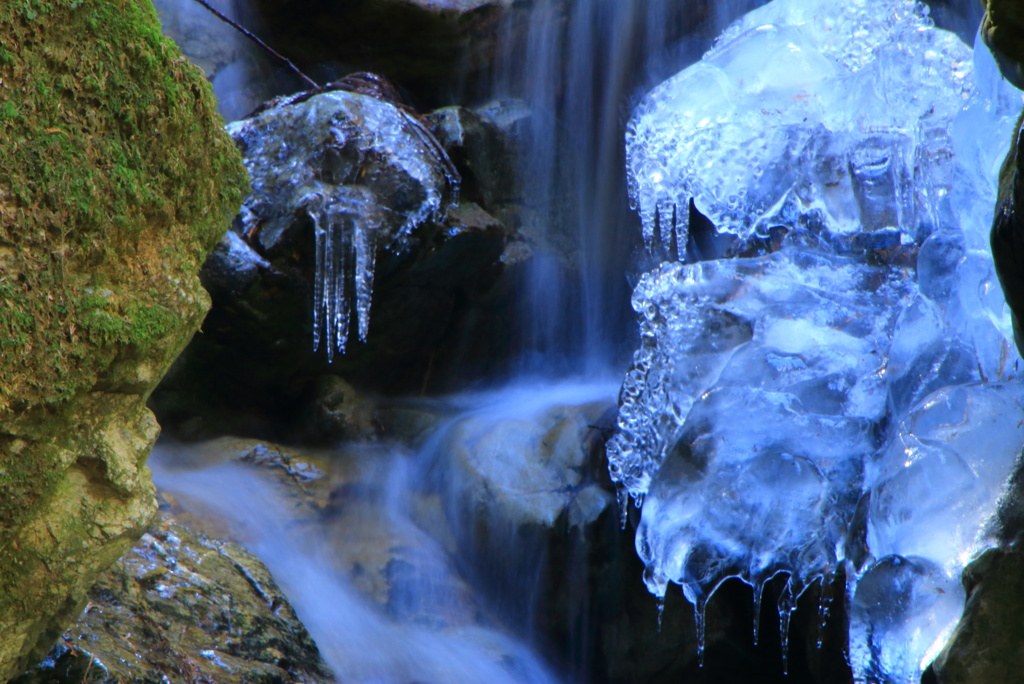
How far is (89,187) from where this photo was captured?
81.0 inches

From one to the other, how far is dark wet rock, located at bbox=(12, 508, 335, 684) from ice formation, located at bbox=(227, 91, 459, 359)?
170 centimetres

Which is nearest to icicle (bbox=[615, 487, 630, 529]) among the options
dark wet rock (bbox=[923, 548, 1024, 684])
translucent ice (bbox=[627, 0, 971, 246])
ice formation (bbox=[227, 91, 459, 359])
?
translucent ice (bbox=[627, 0, 971, 246])

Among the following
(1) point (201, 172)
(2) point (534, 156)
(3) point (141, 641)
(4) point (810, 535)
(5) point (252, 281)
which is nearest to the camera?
(1) point (201, 172)

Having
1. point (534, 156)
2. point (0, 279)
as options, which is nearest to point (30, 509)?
point (0, 279)

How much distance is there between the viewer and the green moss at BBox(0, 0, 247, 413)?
1.92m

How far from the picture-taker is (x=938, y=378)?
354 centimetres

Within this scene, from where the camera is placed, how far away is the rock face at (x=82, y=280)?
1933 millimetres

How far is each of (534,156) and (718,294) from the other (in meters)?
2.87

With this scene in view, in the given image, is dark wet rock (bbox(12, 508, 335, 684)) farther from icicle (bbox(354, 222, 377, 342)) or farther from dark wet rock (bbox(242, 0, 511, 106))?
dark wet rock (bbox(242, 0, 511, 106))

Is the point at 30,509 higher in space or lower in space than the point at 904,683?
higher

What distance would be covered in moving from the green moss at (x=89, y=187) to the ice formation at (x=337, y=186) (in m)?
2.71

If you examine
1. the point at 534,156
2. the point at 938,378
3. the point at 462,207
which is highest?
the point at 534,156

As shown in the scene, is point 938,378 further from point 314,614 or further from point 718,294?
point 314,614

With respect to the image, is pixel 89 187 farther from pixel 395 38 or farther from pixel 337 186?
pixel 395 38
